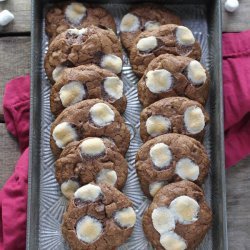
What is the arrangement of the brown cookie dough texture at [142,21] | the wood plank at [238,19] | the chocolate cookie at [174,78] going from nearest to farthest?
the chocolate cookie at [174,78] → the brown cookie dough texture at [142,21] → the wood plank at [238,19]

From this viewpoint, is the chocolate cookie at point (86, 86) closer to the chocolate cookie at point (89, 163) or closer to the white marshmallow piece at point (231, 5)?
the chocolate cookie at point (89, 163)

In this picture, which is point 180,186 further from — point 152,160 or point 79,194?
point 79,194

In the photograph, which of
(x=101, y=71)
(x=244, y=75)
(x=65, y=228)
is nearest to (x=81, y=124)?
(x=101, y=71)

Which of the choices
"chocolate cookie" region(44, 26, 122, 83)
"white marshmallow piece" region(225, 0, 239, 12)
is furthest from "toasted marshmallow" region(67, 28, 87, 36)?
"white marshmallow piece" region(225, 0, 239, 12)

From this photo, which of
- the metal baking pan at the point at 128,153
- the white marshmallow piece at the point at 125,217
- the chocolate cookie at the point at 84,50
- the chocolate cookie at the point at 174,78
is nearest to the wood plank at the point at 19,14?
the metal baking pan at the point at 128,153

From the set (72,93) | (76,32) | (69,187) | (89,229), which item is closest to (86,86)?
(72,93)

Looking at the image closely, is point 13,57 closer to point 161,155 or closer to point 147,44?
point 147,44

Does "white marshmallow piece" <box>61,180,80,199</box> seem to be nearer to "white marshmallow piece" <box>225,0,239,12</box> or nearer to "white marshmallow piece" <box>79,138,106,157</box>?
"white marshmallow piece" <box>79,138,106,157</box>
